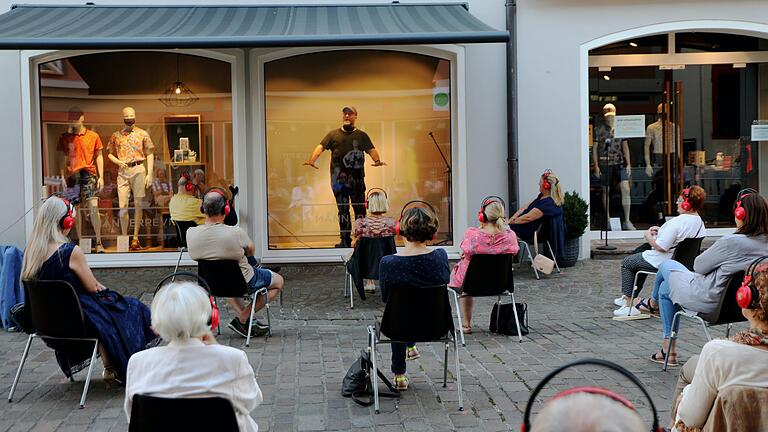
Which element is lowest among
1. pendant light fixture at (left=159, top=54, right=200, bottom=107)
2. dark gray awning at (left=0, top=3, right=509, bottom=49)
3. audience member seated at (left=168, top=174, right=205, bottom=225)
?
audience member seated at (left=168, top=174, right=205, bottom=225)

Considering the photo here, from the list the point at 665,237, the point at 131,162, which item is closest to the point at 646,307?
the point at 665,237

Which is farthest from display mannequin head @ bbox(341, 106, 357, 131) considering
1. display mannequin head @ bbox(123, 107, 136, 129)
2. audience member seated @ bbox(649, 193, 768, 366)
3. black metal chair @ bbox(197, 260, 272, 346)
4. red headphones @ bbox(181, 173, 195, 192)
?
audience member seated @ bbox(649, 193, 768, 366)

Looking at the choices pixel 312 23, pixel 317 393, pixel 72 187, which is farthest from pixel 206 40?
pixel 317 393

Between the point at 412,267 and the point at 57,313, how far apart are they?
2.31 metres

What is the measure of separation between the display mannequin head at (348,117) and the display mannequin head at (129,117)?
A: 2.93 m

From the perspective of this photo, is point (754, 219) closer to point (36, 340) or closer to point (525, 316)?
point (525, 316)

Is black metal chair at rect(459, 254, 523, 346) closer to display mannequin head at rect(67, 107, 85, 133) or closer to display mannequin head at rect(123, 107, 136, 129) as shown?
display mannequin head at rect(123, 107, 136, 129)

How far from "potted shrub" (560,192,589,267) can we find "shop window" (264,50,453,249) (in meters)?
1.64

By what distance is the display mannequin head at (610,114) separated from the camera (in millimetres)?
12820

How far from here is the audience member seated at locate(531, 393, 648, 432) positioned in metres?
1.84

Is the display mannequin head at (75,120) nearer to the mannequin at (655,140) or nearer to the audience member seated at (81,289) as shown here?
the audience member seated at (81,289)

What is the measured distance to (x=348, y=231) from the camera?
12195mm

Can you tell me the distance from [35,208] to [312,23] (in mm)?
4390

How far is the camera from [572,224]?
36.1 ft
